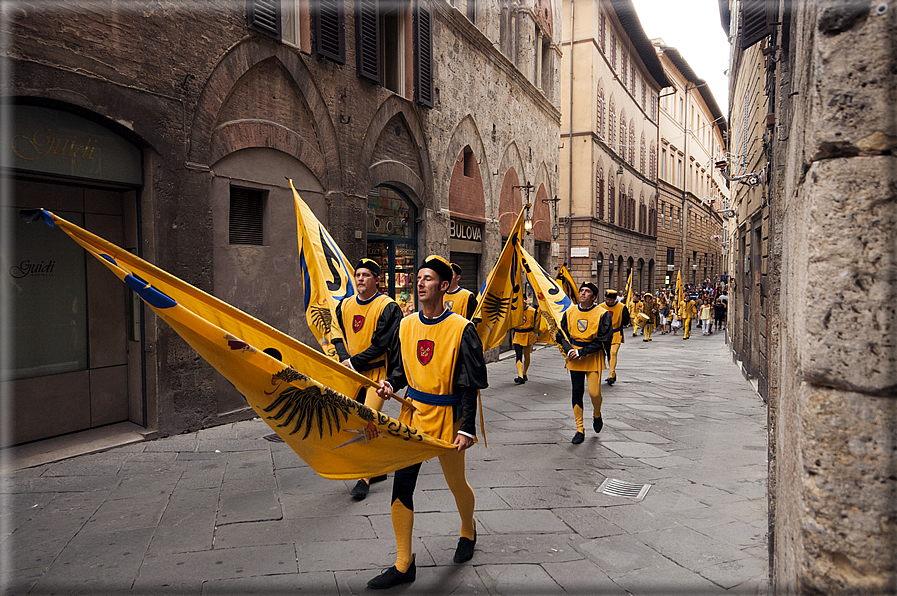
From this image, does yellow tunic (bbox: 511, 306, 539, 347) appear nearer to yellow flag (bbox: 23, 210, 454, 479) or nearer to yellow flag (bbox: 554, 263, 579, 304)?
yellow flag (bbox: 554, 263, 579, 304)

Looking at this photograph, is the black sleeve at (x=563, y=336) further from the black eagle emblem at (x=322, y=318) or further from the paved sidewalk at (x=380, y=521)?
the black eagle emblem at (x=322, y=318)

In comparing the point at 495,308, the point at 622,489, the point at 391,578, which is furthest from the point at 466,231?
the point at 391,578

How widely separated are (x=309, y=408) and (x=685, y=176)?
4676cm

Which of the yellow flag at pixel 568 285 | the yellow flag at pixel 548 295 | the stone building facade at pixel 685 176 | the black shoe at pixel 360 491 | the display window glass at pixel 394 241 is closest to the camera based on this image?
the black shoe at pixel 360 491

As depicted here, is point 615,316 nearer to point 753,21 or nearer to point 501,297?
point 501,297

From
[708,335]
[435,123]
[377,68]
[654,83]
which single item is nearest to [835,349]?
[377,68]

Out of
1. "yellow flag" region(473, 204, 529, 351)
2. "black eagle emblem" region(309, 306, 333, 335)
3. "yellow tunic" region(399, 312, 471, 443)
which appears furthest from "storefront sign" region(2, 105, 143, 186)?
"yellow tunic" region(399, 312, 471, 443)

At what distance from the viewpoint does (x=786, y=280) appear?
254 centimetres

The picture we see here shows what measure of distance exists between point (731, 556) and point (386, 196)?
27.2 ft

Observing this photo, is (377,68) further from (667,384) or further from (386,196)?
(667,384)

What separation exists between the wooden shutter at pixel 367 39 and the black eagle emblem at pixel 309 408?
7.63 meters

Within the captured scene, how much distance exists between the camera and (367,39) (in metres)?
9.68

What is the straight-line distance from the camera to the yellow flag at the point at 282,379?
290 cm

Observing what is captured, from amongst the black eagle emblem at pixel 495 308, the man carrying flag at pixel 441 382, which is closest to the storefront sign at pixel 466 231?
the black eagle emblem at pixel 495 308
